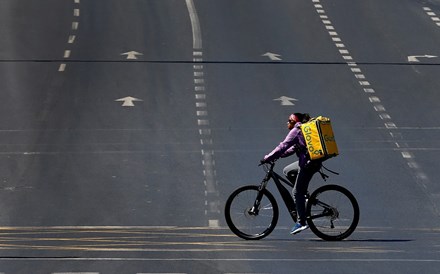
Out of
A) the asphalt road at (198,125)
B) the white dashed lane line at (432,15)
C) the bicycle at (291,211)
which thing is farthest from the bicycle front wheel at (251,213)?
the white dashed lane line at (432,15)

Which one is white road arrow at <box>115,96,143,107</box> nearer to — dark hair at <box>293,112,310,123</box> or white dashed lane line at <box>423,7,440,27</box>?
dark hair at <box>293,112,310,123</box>

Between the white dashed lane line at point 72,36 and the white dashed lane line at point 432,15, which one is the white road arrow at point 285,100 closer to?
the white dashed lane line at point 72,36

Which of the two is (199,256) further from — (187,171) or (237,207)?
(187,171)

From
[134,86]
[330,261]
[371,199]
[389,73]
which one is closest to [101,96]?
[134,86]

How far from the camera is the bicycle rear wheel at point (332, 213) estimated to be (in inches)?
710

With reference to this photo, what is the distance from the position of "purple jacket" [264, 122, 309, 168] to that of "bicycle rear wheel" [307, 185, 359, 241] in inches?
18.3

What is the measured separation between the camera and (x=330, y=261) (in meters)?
16.5

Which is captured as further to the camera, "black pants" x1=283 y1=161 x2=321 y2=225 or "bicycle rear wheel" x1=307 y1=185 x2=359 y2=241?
"black pants" x1=283 y1=161 x2=321 y2=225

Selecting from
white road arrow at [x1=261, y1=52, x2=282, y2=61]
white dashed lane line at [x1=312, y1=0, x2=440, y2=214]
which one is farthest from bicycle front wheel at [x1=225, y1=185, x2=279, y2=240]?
white road arrow at [x1=261, y1=52, x2=282, y2=61]

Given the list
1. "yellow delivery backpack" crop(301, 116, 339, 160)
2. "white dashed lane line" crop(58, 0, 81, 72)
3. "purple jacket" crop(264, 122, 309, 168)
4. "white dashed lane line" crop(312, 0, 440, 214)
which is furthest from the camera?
"white dashed lane line" crop(58, 0, 81, 72)

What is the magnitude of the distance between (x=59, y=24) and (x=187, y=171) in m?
15.7

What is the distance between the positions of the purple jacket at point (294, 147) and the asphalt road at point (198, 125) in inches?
41.9

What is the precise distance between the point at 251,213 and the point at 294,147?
39.7 inches

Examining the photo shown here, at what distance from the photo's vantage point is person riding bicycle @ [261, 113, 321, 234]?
18.2 metres
